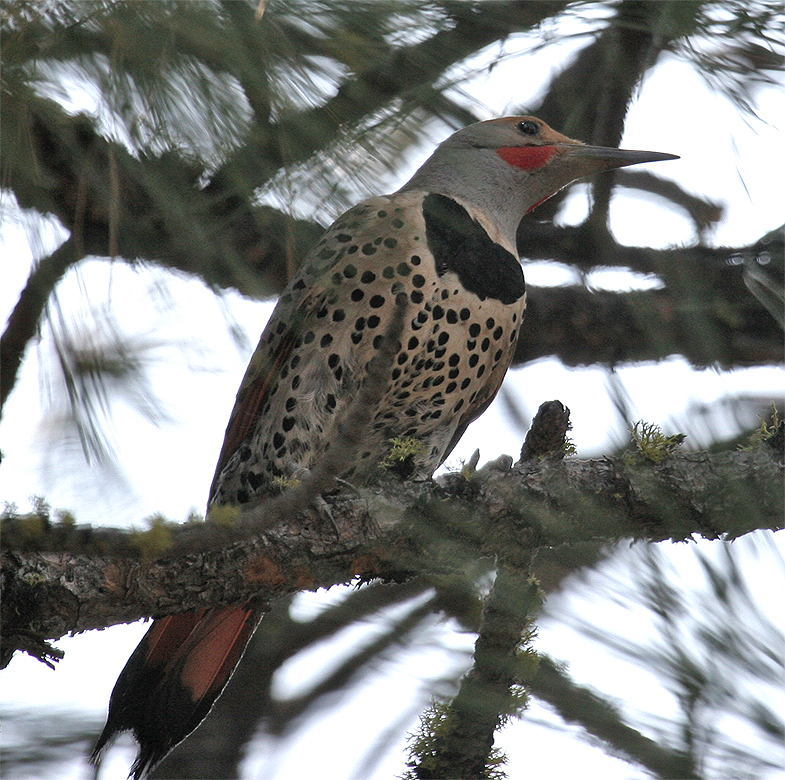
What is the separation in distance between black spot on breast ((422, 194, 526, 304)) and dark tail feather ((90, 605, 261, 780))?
111cm

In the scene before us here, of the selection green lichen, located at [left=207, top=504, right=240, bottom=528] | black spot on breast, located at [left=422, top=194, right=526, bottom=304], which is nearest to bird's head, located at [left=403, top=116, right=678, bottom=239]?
black spot on breast, located at [left=422, top=194, right=526, bottom=304]

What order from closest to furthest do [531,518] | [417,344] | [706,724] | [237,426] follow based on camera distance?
1. [706,724]
2. [531,518]
3. [417,344]
4. [237,426]

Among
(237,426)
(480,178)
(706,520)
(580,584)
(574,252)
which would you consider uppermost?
(480,178)

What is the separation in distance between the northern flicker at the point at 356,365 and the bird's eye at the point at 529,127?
0.48 ft

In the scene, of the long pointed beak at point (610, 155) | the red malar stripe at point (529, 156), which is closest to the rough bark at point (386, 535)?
the long pointed beak at point (610, 155)

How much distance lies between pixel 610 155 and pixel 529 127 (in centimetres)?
46

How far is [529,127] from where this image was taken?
3367mm

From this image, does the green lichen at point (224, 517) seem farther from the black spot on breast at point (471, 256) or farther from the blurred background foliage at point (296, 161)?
the black spot on breast at point (471, 256)

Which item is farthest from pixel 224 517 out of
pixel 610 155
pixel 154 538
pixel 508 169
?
pixel 508 169

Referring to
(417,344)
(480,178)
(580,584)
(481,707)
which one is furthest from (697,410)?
(480,178)

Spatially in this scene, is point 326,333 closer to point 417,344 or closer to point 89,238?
point 417,344

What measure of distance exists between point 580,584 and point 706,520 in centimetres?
30

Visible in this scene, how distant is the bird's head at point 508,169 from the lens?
3.31 m

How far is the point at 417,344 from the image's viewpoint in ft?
9.21
